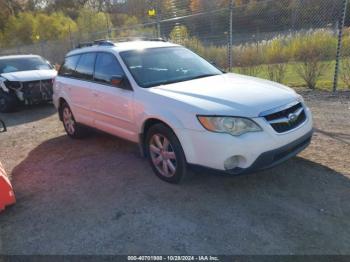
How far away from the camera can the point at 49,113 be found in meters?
9.59

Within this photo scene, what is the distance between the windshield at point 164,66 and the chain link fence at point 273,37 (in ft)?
15.0

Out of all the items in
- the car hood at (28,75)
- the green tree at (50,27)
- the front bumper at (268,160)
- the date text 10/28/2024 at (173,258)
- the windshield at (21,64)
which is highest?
the green tree at (50,27)

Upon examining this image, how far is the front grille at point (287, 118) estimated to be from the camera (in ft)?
12.4

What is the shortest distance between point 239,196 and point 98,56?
3.07 meters

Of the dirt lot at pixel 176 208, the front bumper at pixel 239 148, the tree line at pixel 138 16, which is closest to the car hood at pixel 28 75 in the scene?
the tree line at pixel 138 16

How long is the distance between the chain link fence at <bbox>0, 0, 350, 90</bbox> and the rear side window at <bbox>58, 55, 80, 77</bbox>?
5.03 metres

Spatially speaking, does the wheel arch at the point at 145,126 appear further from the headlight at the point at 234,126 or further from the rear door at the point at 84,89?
the rear door at the point at 84,89

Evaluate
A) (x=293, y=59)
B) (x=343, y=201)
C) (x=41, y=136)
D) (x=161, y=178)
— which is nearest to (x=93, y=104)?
(x=161, y=178)

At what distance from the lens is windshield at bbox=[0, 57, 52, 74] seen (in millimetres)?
10409

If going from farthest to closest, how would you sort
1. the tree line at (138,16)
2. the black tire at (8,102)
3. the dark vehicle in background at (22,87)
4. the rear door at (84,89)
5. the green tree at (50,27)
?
the green tree at (50,27), the tree line at (138,16), the black tire at (8,102), the dark vehicle in background at (22,87), the rear door at (84,89)

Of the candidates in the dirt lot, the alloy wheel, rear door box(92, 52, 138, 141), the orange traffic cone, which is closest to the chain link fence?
the dirt lot

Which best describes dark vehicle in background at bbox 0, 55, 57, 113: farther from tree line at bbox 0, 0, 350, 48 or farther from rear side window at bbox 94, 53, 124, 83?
rear side window at bbox 94, 53, 124, 83

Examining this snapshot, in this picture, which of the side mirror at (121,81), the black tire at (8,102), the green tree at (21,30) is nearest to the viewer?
the side mirror at (121,81)

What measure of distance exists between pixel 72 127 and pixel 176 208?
137 inches
